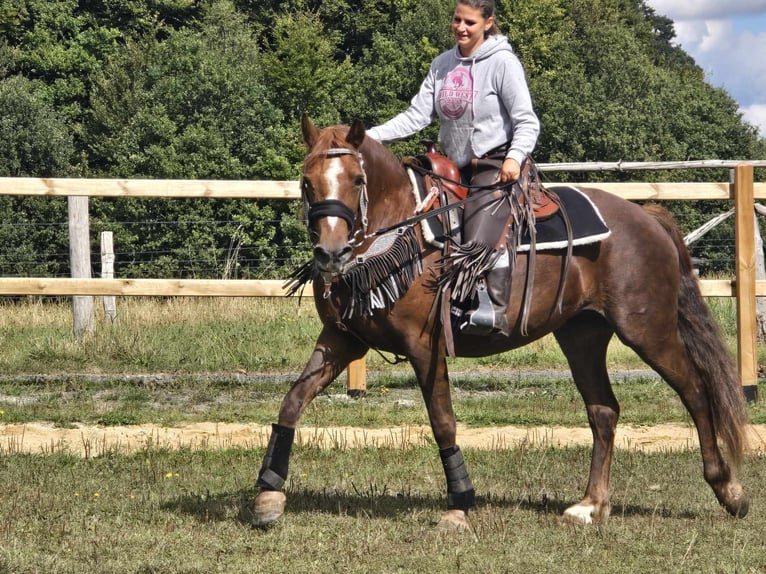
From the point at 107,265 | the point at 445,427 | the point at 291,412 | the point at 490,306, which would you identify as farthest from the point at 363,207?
the point at 107,265

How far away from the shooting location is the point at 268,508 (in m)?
5.88

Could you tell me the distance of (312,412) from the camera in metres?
9.95

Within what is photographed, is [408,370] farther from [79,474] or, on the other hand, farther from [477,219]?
[477,219]

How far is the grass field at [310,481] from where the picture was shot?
5.54 meters

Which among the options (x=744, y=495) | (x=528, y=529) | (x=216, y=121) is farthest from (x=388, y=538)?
(x=216, y=121)

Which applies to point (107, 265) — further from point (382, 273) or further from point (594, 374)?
point (382, 273)

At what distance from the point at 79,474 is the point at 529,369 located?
6393mm

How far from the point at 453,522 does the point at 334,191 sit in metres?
1.92

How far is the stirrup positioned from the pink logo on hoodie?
979 millimetres

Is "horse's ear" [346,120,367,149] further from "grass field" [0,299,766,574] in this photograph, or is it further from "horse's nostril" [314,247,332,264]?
"grass field" [0,299,766,574]

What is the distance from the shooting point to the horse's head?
5469 mm

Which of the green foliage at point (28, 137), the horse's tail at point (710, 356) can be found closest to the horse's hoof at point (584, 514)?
the horse's tail at point (710, 356)

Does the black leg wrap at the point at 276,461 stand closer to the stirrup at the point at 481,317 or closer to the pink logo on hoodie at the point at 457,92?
the stirrup at the point at 481,317

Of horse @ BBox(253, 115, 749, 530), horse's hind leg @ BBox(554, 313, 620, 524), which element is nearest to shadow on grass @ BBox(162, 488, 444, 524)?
horse @ BBox(253, 115, 749, 530)
